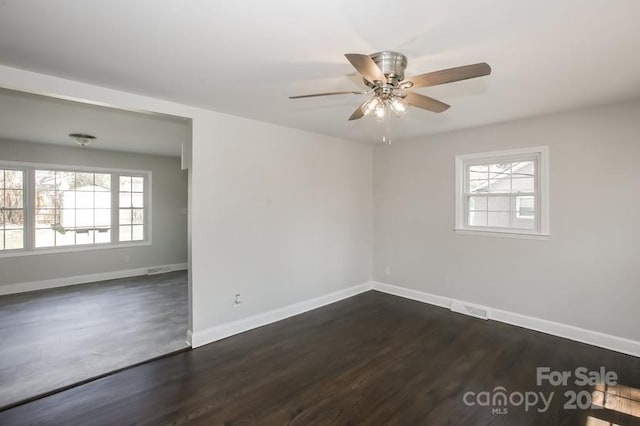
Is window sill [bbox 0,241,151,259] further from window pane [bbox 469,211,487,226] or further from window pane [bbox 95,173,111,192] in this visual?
window pane [bbox 469,211,487,226]

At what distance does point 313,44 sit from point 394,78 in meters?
0.56

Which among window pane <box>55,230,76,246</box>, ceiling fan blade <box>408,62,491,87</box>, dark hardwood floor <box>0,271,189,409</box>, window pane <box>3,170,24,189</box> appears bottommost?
dark hardwood floor <box>0,271,189,409</box>

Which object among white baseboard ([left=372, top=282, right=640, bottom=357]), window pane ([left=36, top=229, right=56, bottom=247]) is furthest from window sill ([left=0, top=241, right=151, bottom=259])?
white baseboard ([left=372, top=282, right=640, bottom=357])

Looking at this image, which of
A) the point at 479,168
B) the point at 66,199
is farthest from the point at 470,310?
the point at 66,199

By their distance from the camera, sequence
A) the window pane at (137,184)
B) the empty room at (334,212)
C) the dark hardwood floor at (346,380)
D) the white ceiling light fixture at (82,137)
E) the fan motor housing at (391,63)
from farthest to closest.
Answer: the window pane at (137,184) < the white ceiling light fixture at (82,137) < the dark hardwood floor at (346,380) < the fan motor housing at (391,63) < the empty room at (334,212)

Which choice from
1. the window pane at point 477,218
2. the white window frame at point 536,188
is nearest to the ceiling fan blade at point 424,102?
the white window frame at point 536,188

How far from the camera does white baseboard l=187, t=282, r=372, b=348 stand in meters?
3.33

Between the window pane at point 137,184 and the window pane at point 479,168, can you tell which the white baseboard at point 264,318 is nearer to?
the window pane at point 479,168

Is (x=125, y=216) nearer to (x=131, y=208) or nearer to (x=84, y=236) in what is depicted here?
(x=131, y=208)

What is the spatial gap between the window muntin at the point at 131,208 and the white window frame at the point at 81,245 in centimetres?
6

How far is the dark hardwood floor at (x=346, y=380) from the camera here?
2.22 m

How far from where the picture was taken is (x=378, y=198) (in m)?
5.25

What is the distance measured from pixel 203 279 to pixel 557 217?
3889 mm

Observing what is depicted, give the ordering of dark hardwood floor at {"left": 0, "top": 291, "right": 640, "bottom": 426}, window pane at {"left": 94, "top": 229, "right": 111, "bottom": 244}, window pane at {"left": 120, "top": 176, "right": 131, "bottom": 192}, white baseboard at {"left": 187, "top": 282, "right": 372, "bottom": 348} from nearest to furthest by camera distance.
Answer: dark hardwood floor at {"left": 0, "top": 291, "right": 640, "bottom": 426}
white baseboard at {"left": 187, "top": 282, "right": 372, "bottom": 348}
window pane at {"left": 94, "top": 229, "right": 111, "bottom": 244}
window pane at {"left": 120, "top": 176, "right": 131, "bottom": 192}
